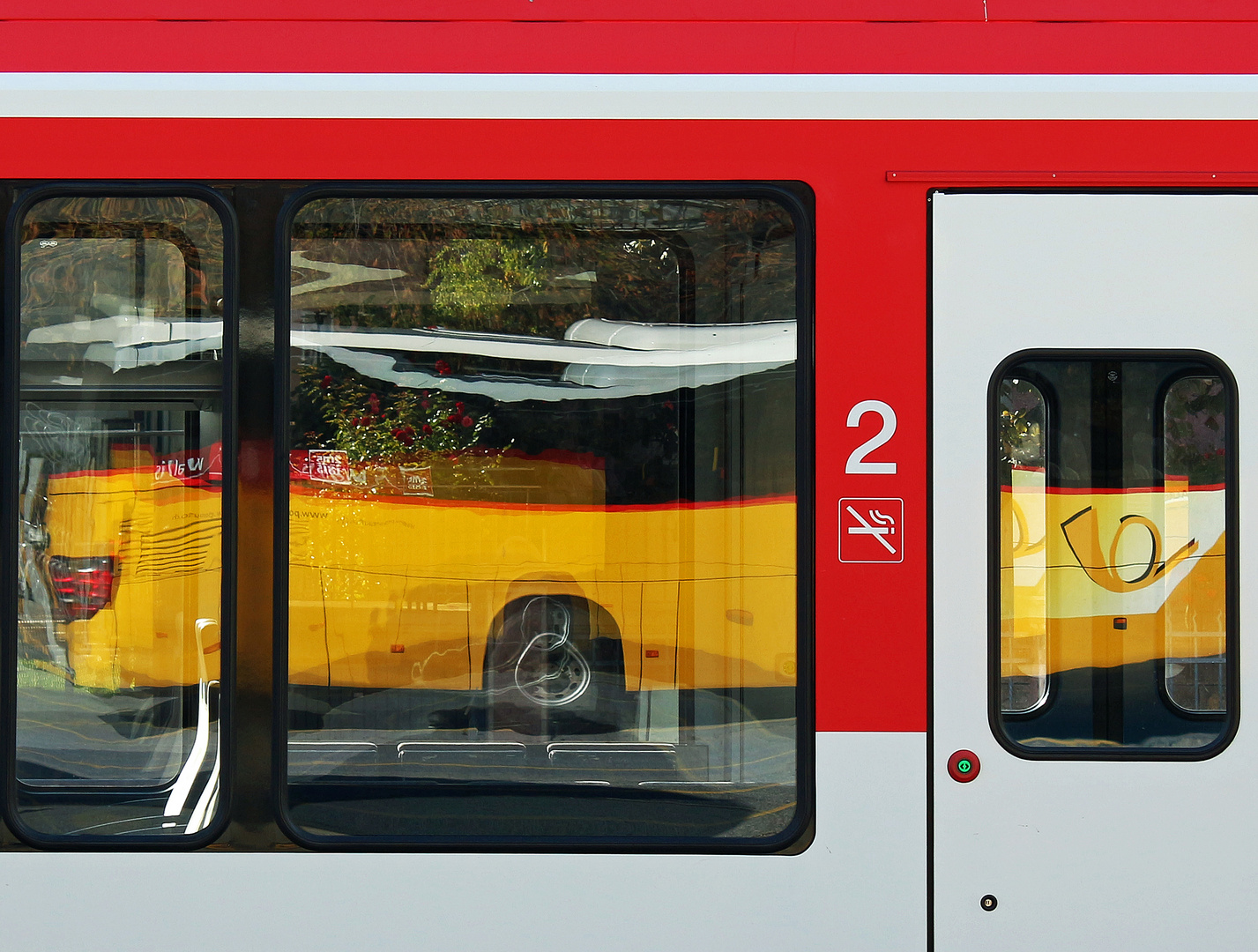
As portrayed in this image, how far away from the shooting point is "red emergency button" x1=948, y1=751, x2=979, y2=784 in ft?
7.11

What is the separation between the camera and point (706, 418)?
2.25 m

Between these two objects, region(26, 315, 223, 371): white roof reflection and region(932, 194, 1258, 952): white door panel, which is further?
region(26, 315, 223, 371): white roof reflection

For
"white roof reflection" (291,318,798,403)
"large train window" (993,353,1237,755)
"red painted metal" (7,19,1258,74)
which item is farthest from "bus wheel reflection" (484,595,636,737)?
"red painted metal" (7,19,1258,74)

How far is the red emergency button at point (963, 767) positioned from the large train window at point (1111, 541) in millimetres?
115

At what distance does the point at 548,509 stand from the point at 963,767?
1140 mm

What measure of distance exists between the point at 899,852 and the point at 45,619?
2098 millimetres

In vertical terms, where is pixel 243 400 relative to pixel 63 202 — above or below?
below

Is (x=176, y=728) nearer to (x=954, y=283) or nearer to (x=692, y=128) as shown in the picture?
(x=692, y=128)

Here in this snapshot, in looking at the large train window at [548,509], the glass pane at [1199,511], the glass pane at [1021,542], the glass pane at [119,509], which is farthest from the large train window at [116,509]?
the glass pane at [1199,511]

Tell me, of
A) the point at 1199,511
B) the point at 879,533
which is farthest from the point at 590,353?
the point at 1199,511

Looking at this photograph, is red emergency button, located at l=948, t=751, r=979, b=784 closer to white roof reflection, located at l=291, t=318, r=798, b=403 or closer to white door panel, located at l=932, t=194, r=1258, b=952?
white door panel, located at l=932, t=194, r=1258, b=952

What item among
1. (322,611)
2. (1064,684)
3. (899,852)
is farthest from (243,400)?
(1064,684)

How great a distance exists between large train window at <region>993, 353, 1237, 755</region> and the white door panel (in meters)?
0.05

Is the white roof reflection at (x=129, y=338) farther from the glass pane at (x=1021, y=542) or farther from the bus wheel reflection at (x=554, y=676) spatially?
the glass pane at (x=1021, y=542)
